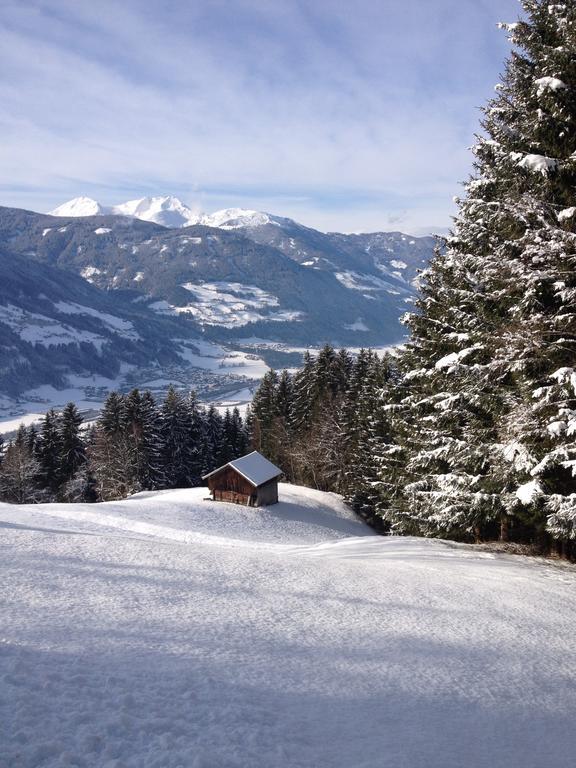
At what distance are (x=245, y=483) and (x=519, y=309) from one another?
29.2 metres

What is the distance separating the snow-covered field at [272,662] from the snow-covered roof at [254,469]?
82.1ft

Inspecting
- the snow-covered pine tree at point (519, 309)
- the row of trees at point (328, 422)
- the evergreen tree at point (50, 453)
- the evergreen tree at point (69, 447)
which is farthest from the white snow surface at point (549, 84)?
the evergreen tree at point (50, 453)

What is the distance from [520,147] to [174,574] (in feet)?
43.8

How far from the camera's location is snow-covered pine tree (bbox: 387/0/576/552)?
1154 centimetres

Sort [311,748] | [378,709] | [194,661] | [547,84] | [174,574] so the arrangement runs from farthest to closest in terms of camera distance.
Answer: [547,84] < [174,574] < [194,661] < [378,709] < [311,748]

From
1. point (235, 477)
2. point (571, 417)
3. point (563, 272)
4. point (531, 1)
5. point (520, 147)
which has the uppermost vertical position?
point (531, 1)

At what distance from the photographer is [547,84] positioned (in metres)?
11.4

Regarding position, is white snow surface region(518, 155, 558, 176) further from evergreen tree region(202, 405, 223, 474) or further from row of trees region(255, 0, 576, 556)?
evergreen tree region(202, 405, 223, 474)

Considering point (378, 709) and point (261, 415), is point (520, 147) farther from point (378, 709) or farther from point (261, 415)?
point (261, 415)

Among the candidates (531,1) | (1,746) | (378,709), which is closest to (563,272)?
(531,1)

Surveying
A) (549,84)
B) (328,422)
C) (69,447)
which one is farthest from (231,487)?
(549,84)

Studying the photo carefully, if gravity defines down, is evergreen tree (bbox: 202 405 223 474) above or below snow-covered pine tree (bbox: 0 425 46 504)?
above

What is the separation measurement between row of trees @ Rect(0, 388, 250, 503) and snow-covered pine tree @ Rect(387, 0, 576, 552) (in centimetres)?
3839

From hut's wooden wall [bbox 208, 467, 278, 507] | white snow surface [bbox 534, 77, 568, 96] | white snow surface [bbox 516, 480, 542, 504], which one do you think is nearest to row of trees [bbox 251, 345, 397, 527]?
hut's wooden wall [bbox 208, 467, 278, 507]
